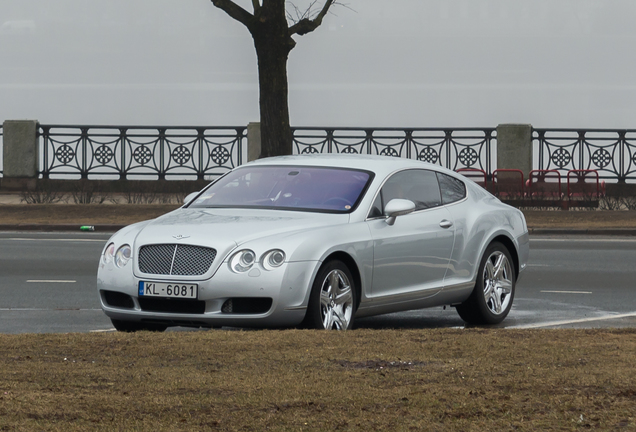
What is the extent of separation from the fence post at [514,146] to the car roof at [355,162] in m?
18.4

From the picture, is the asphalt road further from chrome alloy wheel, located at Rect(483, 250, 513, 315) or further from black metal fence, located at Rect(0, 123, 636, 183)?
black metal fence, located at Rect(0, 123, 636, 183)

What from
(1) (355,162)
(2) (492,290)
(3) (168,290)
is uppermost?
(1) (355,162)

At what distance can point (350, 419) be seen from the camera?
16.9 ft

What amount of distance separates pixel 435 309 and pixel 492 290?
1.36m

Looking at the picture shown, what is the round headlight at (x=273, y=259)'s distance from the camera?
26.7 feet

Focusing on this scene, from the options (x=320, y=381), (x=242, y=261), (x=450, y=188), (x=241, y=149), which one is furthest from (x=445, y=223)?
(x=241, y=149)

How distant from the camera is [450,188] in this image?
1016 cm

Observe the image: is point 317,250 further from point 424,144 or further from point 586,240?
point 424,144

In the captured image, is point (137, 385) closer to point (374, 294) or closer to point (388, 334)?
point (388, 334)

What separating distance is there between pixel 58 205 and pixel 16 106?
1032 cm

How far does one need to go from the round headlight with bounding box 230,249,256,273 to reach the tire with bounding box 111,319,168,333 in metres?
0.96

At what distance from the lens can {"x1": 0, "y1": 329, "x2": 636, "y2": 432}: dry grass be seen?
5.12 metres

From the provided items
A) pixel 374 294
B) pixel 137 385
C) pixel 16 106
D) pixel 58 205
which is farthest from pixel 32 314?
pixel 16 106

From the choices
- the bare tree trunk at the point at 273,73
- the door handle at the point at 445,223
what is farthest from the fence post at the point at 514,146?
the door handle at the point at 445,223
